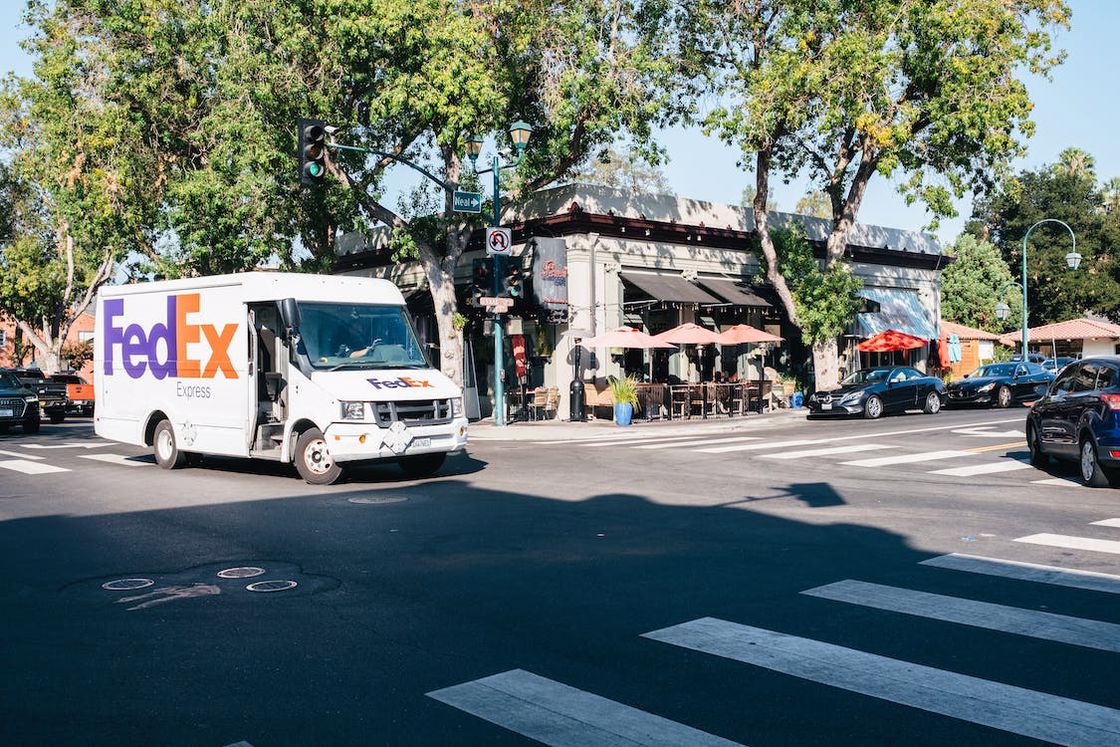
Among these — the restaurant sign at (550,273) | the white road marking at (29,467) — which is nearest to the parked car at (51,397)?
the white road marking at (29,467)

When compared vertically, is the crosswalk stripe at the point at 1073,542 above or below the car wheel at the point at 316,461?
below

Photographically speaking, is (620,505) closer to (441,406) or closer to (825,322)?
(441,406)

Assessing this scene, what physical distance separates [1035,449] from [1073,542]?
6892mm

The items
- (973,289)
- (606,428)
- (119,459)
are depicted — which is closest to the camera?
(119,459)

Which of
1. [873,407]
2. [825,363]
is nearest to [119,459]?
[873,407]

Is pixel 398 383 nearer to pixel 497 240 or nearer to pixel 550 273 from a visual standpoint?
pixel 497 240

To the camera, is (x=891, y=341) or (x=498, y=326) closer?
(x=498, y=326)

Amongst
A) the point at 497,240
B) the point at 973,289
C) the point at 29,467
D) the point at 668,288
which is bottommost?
the point at 29,467

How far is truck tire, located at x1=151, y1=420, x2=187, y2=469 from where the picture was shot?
16.4 metres

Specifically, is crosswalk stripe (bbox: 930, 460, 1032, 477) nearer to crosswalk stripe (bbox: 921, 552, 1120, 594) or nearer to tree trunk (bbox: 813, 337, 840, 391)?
crosswalk stripe (bbox: 921, 552, 1120, 594)

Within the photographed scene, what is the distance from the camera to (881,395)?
2878 cm

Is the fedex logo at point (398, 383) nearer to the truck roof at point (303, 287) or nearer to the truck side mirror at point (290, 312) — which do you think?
the truck side mirror at point (290, 312)

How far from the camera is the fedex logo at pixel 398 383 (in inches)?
540

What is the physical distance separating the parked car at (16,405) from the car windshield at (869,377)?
75.5 ft
